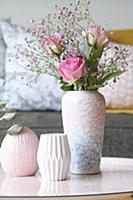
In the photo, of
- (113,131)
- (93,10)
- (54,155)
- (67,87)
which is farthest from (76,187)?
(93,10)

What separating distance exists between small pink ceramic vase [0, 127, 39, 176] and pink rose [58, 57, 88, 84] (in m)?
0.18

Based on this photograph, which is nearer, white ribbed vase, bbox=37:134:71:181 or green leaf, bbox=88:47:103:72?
white ribbed vase, bbox=37:134:71:181

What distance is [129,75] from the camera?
2.55 metres

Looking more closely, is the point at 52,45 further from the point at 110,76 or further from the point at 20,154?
the point at 20,154

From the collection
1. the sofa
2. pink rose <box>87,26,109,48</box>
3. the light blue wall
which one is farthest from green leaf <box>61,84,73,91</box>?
the light blue wall

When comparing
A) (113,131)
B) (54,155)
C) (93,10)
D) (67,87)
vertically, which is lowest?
(113,131)

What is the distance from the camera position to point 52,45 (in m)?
1.33

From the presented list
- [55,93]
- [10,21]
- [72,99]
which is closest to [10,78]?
[55,93]

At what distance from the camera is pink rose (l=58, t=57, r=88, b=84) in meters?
1.27

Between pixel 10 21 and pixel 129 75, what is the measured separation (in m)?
0.82

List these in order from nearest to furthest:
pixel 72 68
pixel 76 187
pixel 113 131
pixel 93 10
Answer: pixel 76 187
pixel 72 68
pixel 113 131
pixel 93 10

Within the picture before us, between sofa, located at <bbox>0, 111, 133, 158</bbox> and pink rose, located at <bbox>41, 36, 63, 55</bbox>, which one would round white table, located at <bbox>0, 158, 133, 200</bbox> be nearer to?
pink rose, located at <bbox>41, 36, 63, 55</bbox>

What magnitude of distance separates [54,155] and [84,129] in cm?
15

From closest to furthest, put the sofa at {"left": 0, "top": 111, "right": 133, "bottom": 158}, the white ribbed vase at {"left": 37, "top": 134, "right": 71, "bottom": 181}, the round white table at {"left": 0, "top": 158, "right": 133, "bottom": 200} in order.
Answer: the round white table at {"left": 0, "top": 158, "right": 133, "bottom": 200} → the white ribbed vase at {"left": 37, "top": 134, "right": 71, "bottom": 181} → the sofa at {"left": 0, "top": 111, "right": 133, "bottom": 158}
